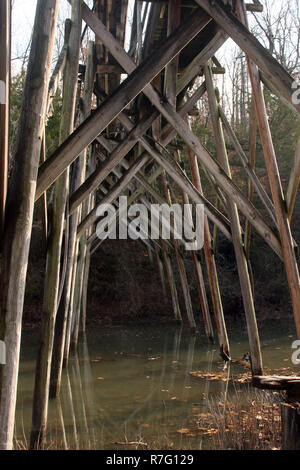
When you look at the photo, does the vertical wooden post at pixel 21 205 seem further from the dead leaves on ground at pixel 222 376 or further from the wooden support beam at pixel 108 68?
the wooden support beam at pixel 108 68

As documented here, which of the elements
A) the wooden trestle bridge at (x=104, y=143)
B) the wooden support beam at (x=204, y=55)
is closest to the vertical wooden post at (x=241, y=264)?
the wooden trestle bridge at (x=104, y=143)

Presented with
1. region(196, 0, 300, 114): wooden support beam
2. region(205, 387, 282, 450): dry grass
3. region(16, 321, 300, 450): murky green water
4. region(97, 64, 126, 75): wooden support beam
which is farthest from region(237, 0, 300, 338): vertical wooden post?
region(97, 64, 126, 75): wooden support beam

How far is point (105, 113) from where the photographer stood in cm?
329

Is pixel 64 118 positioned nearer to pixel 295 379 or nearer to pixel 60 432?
pixel 60 432

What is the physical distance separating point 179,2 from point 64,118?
1.89 metres

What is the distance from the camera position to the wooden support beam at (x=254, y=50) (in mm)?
3680

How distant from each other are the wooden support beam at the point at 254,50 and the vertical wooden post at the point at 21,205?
5.42 ft

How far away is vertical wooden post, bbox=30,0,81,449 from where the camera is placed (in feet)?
13.1

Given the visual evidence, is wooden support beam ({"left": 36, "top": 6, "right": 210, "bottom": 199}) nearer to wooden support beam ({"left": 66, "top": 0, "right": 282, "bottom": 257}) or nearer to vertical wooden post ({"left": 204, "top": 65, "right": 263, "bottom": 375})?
wooden support beam ({"left": 66, "top": 0, "right": 282, "bottom": 257})

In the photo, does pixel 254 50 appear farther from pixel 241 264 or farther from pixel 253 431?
pixel 253 431

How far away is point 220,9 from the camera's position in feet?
13.4

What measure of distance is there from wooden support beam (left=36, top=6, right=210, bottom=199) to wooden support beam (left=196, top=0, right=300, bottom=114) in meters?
0.34

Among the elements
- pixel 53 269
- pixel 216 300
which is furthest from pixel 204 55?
pixel 216 300

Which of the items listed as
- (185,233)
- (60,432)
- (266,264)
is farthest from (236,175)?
(60,432)
